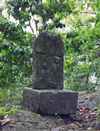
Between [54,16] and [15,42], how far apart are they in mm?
1650

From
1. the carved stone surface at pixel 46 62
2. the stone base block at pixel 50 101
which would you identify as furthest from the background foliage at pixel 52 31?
the carved stone surface at pixel 46 62

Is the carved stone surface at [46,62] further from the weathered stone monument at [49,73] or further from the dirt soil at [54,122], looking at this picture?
the dirt soil at [54,122]

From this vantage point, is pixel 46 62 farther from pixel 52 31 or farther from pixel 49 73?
pixel 52 31

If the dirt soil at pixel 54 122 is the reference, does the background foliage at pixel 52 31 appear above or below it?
above

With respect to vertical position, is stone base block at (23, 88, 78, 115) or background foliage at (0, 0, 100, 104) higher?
background foliage at (0, 0, 100, 104)

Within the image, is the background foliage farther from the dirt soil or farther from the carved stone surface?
the dirt soil

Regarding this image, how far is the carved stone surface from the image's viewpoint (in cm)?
628

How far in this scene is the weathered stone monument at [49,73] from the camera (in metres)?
6.15

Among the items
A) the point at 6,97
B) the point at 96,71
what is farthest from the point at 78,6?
the point at 6,97

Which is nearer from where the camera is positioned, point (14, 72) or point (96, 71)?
point (14, 72)

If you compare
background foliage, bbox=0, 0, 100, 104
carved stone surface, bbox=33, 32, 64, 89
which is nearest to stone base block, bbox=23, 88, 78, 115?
carved stone surface, bbox=33, 32, 64, 89

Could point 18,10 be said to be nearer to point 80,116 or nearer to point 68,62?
point 68,62

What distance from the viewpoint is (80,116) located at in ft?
20.9

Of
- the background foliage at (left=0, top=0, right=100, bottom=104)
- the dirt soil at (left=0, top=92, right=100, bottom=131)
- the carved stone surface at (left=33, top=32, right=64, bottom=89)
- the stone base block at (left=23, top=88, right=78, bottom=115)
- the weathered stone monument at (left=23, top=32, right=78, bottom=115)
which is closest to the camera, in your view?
the dirt soil at (left=0, top=92, right=100, bottom=131)
